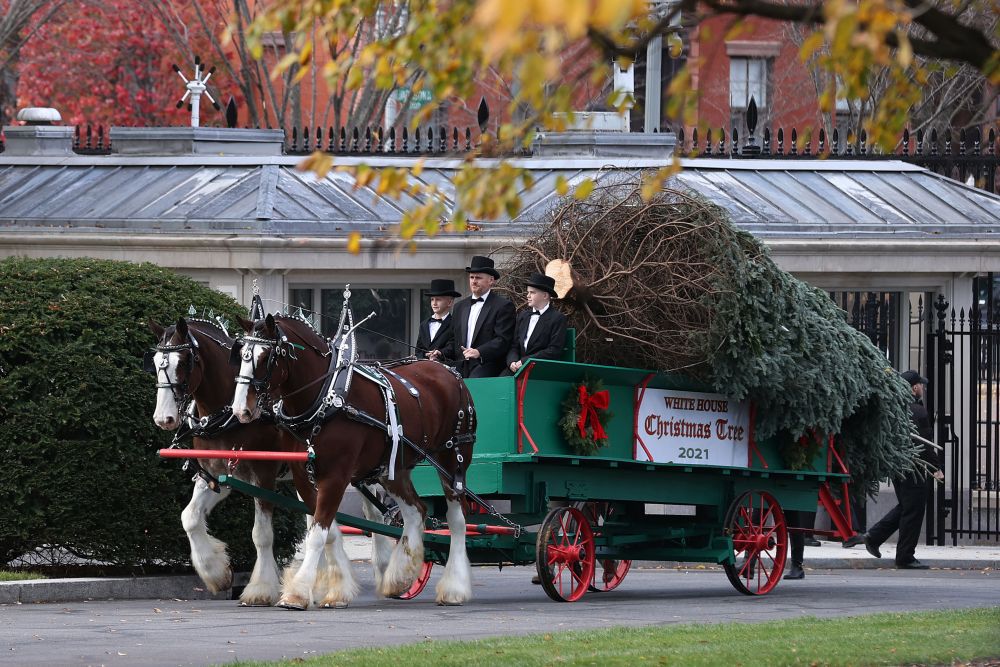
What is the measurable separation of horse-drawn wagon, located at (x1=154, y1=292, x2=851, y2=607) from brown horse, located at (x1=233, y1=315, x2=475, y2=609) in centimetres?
2

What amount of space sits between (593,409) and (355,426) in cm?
192

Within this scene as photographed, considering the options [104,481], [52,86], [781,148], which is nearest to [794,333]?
[104,481]

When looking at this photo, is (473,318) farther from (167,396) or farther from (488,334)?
(167,396)

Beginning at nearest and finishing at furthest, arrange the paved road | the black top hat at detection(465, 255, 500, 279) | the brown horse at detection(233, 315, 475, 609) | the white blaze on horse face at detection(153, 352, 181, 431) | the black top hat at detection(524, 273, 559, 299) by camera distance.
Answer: the paved road → the white blaze on horse face at detection(153, 352, 181, 431) → the brown horse at detection(233, 315, 475, 609) → the black top hat at detection(524, 273, 559, 299) → the black top hat at detection(465, 255, 500, 279)

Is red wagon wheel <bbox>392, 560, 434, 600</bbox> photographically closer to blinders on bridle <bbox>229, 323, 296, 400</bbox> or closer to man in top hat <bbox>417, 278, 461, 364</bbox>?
man in top hat <bbox>417, 278, 461, 364</bbox>

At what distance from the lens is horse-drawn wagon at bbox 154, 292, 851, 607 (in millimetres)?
12836

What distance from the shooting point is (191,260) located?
19.4m

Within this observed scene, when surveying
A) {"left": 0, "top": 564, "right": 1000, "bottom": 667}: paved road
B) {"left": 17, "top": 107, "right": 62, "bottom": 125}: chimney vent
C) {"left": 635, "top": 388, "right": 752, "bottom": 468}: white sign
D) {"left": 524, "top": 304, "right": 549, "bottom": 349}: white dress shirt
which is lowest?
{"left": 0, "top": 564, "right": 1000, "bottom": 667}: paved road

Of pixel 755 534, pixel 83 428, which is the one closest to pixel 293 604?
pixel 83 428

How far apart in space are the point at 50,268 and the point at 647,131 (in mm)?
11384

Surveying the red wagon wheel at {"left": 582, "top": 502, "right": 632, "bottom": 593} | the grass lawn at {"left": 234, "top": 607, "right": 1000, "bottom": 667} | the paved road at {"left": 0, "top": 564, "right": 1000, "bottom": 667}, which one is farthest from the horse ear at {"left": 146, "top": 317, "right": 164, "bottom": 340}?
the red wagon wheel at {"left": 582, "top": 502, "right": 632, "bottom": 593}

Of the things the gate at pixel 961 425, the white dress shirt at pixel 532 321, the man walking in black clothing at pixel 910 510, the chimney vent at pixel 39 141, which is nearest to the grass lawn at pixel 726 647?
the white dress shirt at pixel 532 321

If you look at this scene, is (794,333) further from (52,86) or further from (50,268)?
(52,86)

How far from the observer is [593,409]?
1325 centimetres
